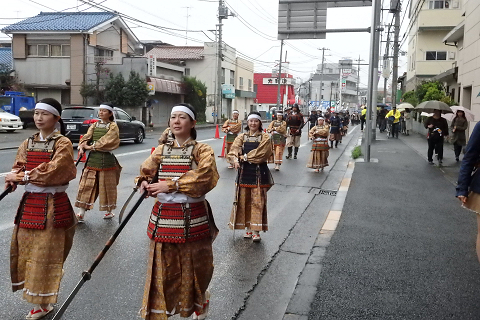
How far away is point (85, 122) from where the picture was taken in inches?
735

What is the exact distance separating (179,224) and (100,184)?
437 cm

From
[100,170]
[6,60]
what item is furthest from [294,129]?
[6,60]

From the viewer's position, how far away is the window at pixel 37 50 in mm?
33281

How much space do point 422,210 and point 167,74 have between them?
35.6m

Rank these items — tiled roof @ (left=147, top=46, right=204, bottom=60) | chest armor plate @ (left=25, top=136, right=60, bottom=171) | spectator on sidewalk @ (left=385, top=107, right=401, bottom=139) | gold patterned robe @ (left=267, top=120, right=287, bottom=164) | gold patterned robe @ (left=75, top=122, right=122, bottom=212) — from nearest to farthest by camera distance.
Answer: chest armor plate @ (left=25, top=136, right=60, bottom=171)
gold patterned robe @ (left=75, top=122, right=122, bottom=212)
gold patterned robe @ (left=267, top=120, right=287, bottom=164)
spectator on sidewalk @ (left=385, top=107, right=401, bottom=139)
tiled roof @ (left=147, top=46, right=204, bottom=60)

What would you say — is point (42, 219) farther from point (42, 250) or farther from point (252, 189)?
point (252, 189)

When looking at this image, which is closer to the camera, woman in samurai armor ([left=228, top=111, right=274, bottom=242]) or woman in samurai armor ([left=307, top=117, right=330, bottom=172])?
woman in samurai armor ([left=228, top=111, right=274, bottom=242])

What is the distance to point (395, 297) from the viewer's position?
4.59 meters

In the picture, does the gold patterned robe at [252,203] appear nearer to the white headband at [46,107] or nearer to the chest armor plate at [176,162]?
the white headband at [46,107]

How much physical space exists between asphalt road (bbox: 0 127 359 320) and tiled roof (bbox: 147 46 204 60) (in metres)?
40.2

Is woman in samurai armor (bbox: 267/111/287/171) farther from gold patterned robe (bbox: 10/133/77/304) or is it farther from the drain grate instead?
gold patterned robe (bbox: 10/133/77/304)

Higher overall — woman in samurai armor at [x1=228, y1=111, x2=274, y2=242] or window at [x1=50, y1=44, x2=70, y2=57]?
window at [x1=50, y1=44, x2=70, y2=57]

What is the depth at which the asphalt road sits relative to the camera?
445cm

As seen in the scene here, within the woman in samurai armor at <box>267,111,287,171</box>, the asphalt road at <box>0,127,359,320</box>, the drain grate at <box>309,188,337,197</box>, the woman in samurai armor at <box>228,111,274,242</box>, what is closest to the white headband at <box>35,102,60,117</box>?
the asphalt road at <box>0,127,359,320</box>
